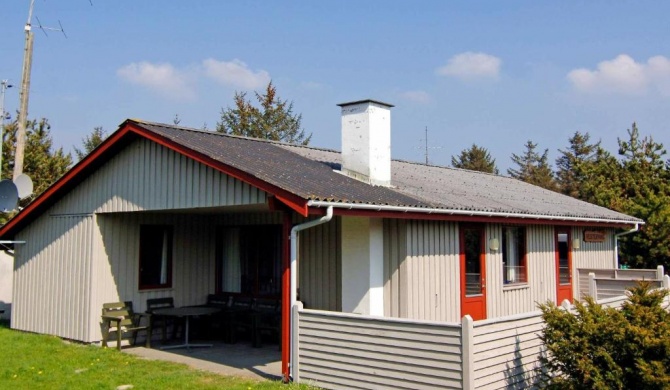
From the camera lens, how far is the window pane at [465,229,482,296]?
12.0m

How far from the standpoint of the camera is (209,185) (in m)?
10.3

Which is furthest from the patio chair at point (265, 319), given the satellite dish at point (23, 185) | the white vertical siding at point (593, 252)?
the white vertical siding at point (593, 252)

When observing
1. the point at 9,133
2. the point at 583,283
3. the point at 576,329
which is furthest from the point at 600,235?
the point at 9,133

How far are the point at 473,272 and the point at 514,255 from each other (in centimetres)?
188

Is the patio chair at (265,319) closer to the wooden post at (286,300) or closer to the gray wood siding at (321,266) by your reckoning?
the gray wood siding at (321,266)

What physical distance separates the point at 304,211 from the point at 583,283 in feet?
33.2

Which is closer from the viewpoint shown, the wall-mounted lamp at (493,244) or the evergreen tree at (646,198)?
the wall-mounted lamp at (493,244)

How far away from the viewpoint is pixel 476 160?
58.5 metres

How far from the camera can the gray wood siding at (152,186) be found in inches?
395

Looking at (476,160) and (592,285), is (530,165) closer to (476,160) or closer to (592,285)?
(476,160)

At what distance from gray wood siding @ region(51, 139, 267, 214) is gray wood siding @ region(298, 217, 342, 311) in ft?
5.98

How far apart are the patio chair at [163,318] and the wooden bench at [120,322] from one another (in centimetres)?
25

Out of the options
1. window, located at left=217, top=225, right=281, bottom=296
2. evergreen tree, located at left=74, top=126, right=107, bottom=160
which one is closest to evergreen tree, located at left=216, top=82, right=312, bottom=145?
evergreen tree, located at left=74, top=126, right=107, bottom=160

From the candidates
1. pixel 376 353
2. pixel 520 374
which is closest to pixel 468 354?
pixel 520 374
